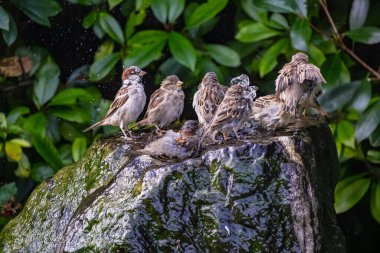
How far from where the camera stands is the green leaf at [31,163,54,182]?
6625 millimetres

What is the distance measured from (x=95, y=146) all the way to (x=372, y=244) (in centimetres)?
306

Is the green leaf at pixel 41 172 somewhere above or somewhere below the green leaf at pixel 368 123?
below

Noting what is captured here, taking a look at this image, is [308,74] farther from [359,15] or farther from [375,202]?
[375,202]

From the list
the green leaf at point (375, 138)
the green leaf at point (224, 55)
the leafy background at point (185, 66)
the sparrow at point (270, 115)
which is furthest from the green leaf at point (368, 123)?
the sparrow at point (270, 115)

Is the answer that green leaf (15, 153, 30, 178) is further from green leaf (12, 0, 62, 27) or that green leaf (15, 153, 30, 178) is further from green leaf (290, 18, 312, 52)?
green leaf (290, 18, 312, 52)

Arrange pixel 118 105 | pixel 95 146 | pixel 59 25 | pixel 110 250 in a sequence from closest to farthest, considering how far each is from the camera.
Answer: pixel 110 250 < pixel 95 146 < pixel 118 105 < pixel 59 25

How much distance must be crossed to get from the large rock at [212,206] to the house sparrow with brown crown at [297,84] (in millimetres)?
630

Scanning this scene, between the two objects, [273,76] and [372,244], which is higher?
[273,76]

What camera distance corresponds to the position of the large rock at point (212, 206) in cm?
384

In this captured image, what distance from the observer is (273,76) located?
6.71m

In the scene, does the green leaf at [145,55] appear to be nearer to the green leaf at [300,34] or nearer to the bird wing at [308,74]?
the green leaf at [300,34]

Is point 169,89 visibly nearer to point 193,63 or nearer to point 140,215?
point 193,63

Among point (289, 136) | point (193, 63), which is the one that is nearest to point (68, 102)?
Result: point (193, 63)

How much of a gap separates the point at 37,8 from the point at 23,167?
48.0 inches
